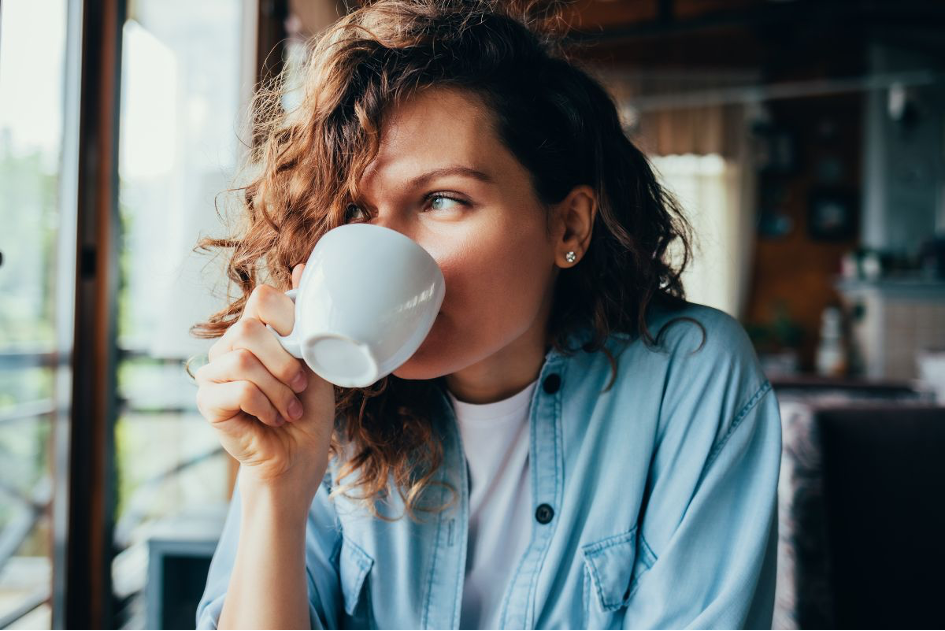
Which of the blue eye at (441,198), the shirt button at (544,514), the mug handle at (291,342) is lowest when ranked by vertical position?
the shirt button at (544,514)

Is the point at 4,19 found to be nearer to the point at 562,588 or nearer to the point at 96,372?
the point at 96,372

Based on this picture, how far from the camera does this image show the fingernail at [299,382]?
0.74 m

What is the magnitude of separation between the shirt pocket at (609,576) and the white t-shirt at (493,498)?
0.12 meters

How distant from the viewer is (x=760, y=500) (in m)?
0.88

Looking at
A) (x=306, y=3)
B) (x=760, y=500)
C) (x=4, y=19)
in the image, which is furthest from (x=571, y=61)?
(x=306, y=3)

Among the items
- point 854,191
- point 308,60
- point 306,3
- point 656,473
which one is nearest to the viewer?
point 656,473

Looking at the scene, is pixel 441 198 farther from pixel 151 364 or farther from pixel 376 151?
pixel 151 364

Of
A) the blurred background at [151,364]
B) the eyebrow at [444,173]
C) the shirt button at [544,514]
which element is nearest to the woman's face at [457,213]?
the eyebrow at [444,173]

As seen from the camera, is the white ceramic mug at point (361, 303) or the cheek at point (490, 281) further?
the cheek at point (490, 281)

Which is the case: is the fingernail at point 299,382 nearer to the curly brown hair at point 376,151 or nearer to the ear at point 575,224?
the curly brown hair at point 376,151

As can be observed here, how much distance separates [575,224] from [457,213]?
0.87 ft

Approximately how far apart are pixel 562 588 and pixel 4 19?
1.56 metres

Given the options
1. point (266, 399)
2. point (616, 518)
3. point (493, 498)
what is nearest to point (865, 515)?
point (616, 518)

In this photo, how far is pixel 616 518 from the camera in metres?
0.97
